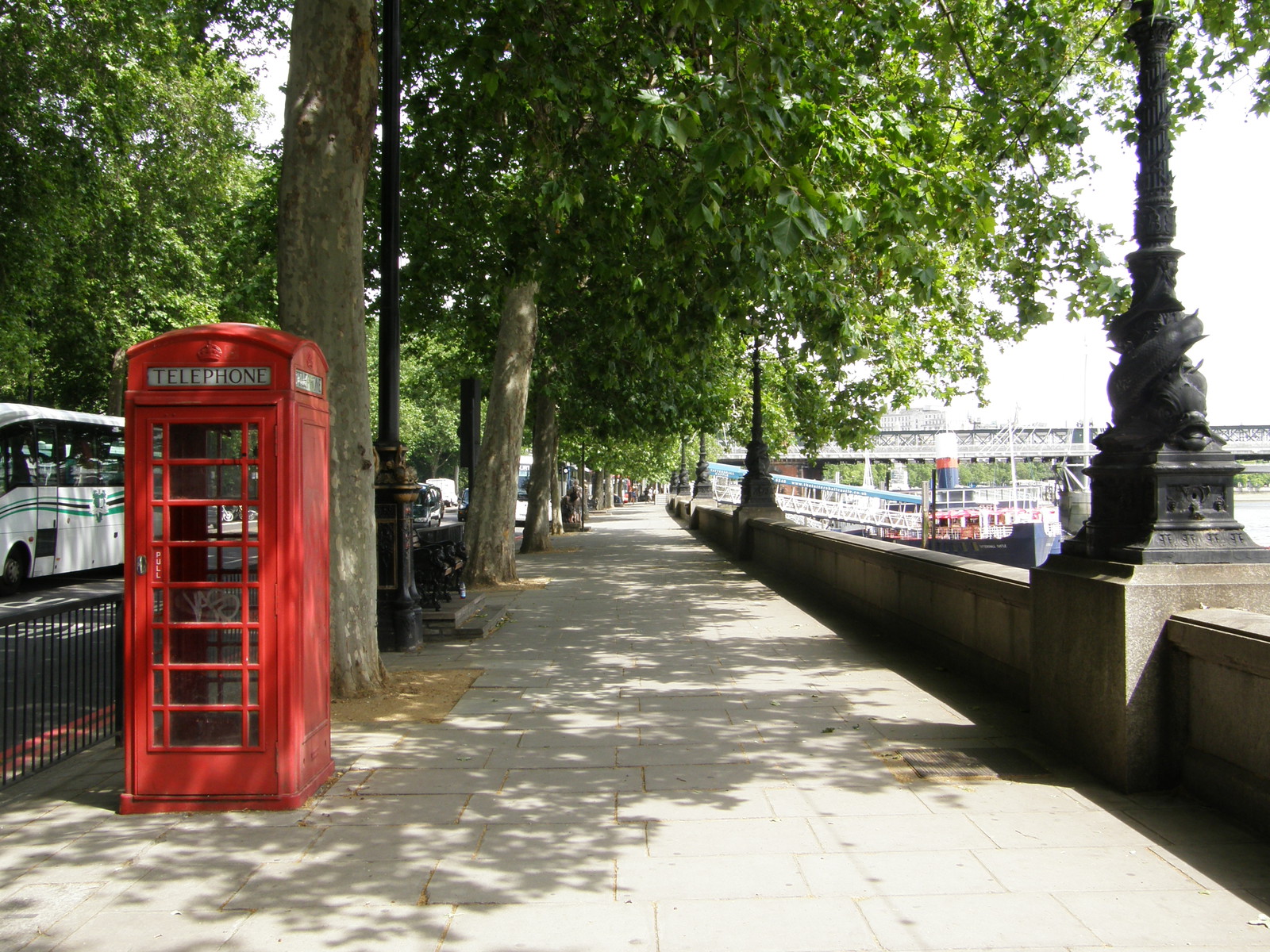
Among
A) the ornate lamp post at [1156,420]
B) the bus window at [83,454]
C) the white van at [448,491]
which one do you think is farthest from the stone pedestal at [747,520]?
the white van at [448,491]

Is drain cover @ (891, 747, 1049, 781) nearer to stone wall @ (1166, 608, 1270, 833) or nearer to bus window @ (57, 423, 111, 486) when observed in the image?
stone wall @ (1166, 608, 1270, 833)

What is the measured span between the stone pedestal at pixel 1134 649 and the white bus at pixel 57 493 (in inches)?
672

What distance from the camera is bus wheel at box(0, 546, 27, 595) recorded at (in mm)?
16938

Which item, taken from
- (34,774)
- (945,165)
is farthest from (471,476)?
(34,774)

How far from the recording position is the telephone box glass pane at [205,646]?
197 inches

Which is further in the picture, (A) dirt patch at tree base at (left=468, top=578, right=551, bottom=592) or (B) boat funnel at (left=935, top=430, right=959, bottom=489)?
(B) boat funnel at (left=935, top=430, right=959, bottom=489)

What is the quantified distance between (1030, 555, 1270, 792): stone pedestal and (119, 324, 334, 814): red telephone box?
4.09m

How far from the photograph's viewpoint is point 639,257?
11.2 meters

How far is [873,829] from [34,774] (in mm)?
4731

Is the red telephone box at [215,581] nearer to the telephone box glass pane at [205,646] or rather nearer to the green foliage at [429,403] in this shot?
Answer: the telephone box glass pane at [205,646]

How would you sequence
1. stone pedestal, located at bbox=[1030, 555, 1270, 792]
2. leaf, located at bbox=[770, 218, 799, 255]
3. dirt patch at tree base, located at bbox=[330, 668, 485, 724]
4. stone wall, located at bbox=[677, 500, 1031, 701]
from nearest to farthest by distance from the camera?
stone pedestal, located at bbox=[1030, 555, 1270, 792]
leaf, located at bbox=[770, 218, 799, 255]
dirt patch at tree base, located at bbox=[330, 668, 485, 724]
stone wall, located at bbox=[677, 500, 1031, 701]

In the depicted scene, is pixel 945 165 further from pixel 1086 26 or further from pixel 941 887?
pixel 941 887

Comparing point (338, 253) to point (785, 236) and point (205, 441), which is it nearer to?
point (205, 441)

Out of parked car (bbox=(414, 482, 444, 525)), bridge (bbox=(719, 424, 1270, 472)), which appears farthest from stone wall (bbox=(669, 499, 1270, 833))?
bridge (bbox=(719, 424, 1270, 472))
